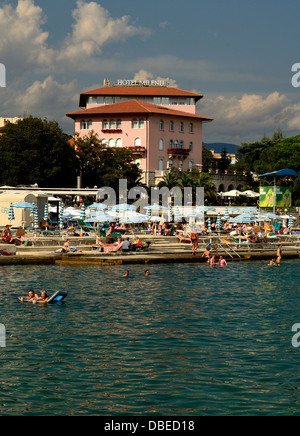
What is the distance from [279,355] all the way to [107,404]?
5.29 m

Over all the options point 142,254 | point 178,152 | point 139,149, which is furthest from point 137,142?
point 142,254

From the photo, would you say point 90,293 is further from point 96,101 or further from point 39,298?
point 96,101

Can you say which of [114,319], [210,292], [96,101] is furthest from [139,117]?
[114,319]

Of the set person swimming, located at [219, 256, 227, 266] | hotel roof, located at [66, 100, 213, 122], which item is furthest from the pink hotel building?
person swimming, located at [219, 256, 227, 266]

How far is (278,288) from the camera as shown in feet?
88.6

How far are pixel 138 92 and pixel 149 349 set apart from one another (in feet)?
283

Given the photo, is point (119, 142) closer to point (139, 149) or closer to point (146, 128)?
point (139, 149)

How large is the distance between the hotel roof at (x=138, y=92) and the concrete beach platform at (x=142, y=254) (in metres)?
60.1

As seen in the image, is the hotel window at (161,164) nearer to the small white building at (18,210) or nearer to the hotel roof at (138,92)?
the hotel roof at (138,92)

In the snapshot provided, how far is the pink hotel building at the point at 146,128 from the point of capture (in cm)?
8894

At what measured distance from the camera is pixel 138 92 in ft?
326

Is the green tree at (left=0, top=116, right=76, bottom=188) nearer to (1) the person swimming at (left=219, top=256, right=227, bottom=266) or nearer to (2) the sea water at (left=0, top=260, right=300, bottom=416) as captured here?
(1) the person swimming at (left=219, top=256, right=227, bottom=266)

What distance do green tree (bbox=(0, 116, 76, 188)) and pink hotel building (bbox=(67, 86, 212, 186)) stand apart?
16.7 meters

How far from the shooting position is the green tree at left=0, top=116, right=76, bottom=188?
70062 millimetres
